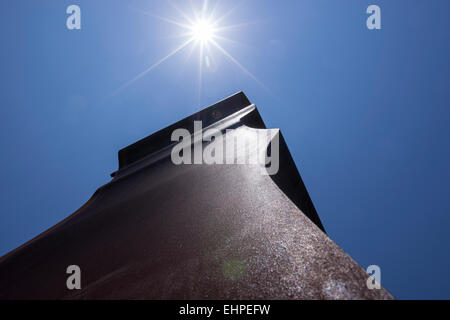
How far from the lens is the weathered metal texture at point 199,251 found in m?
0.75

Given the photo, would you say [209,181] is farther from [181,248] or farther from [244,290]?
[244,290]

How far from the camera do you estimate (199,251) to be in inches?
41.8

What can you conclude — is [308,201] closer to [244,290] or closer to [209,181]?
[209,181]

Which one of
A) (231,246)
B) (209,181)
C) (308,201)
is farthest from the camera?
(308,201)

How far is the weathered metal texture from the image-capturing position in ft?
2.47
